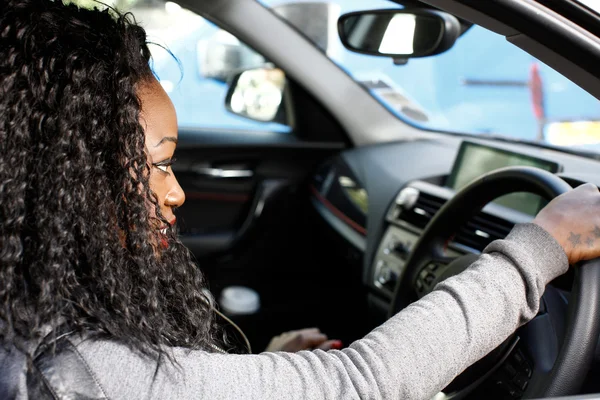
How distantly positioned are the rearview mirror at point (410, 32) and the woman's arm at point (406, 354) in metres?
0.70

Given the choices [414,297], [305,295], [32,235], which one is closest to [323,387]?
[32,235]

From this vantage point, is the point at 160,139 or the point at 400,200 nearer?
the point at 160,139

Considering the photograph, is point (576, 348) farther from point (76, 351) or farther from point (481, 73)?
point (481, 73)

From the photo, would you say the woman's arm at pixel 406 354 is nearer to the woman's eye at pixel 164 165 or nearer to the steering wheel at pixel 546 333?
the steering wheel at pixel 546 333

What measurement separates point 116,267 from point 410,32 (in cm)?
103

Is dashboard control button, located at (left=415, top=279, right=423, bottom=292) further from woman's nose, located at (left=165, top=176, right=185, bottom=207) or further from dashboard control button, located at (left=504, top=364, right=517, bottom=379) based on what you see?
woman's nose, located at (left=165, top=176, right=185, bottom=207)

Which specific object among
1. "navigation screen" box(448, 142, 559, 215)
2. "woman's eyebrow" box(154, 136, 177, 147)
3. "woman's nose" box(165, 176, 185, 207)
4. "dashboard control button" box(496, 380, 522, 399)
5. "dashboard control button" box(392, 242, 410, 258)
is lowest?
"dashboard control button" box(392, 242, 410, 258)

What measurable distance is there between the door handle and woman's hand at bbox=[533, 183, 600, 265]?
79.3 inches

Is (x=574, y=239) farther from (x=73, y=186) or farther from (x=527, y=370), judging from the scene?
(x=73, y=186)

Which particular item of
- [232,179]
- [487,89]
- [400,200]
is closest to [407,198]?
[400,200]

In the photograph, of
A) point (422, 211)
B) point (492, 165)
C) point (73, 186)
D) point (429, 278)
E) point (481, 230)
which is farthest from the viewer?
point (422, 211)

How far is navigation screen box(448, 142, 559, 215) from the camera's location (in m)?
1.88

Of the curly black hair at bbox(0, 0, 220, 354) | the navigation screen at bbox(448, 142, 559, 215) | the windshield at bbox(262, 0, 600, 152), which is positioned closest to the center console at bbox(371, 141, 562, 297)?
the navigation screen at bbox(448, 142, 559, 215)

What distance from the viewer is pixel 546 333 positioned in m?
1.30
